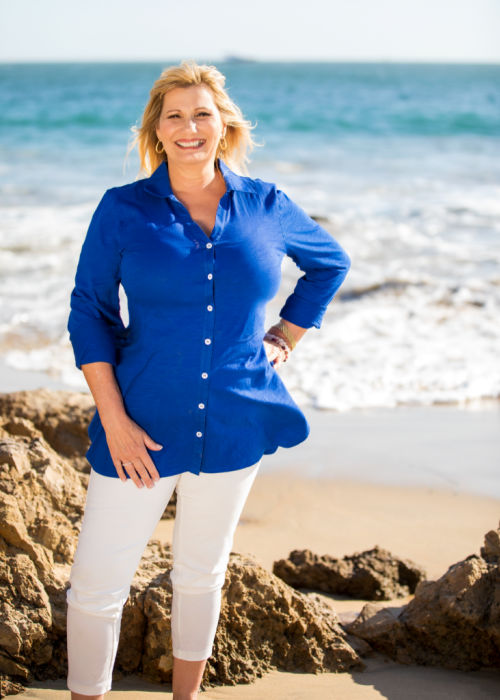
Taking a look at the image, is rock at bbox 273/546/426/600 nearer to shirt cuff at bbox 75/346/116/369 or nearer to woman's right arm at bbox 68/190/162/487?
woman's right arm at bbox 68/190/162/487

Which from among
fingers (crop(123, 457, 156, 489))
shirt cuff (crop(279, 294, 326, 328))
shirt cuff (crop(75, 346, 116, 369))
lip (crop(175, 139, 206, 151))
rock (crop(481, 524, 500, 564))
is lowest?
rock (crop(481, 524, 500, 564))

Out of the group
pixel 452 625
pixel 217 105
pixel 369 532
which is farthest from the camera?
pixel 369 532

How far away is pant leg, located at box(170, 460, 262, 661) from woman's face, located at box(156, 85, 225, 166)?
890mm

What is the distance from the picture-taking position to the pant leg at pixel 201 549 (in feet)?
7.89

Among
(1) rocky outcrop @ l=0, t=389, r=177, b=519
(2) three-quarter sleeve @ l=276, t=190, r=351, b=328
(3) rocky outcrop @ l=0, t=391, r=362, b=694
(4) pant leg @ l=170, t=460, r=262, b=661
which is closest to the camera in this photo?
(4) pant leg @ l=170, t=460, r=262, b=661

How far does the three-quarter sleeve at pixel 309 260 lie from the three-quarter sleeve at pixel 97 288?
52 centimetres

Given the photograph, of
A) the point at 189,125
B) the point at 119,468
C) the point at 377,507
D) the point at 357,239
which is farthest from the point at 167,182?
the point at 357,239

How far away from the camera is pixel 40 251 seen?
11.2 meters

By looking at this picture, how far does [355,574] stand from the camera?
3.63 meters

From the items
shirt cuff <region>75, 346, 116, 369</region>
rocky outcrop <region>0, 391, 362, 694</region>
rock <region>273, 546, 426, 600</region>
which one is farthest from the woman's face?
rock <region>273, 546, 426, 600</region>

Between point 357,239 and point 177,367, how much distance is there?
34.9 feet

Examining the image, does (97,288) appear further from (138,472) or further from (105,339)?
(138,472)

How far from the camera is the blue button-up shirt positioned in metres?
2.29

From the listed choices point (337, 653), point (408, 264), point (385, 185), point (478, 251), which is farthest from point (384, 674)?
point (385, 185)
